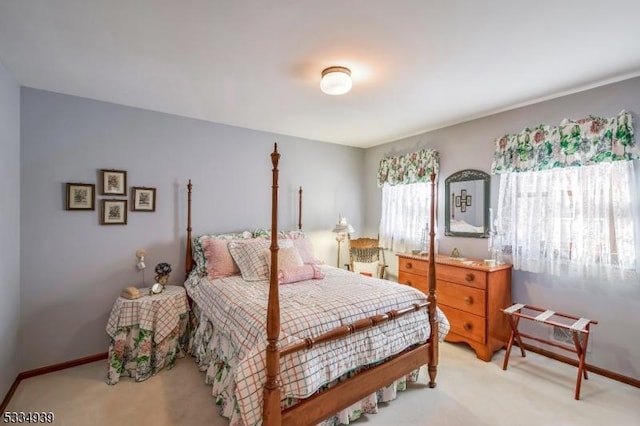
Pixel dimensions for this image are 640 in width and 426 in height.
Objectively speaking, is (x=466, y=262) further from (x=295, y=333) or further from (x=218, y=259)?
(x=218, y=259)

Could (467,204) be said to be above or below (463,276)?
above

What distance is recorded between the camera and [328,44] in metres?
1.86

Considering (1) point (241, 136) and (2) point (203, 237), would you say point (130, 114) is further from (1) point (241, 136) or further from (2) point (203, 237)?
(2) point (203, 237)

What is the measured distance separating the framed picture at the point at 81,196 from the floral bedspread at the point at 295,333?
1270 millimetres

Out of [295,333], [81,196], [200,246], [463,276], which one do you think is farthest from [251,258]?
[463,276]

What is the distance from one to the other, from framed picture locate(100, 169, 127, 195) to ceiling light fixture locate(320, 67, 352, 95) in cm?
212

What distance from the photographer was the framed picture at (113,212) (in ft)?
9.17

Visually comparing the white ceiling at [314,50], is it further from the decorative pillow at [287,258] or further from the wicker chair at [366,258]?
the wicker chair at [366,258]

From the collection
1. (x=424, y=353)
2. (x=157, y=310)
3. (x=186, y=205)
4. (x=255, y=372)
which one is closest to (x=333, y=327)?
(x=255, y=372)

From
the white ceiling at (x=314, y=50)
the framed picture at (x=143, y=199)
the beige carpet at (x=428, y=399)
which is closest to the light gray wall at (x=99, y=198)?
the framed picture at (x=143, y=199)

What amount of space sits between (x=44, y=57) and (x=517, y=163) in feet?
12.9

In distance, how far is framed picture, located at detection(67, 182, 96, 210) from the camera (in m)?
2.64

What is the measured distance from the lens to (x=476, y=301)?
9.29ft

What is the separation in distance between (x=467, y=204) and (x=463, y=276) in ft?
2.97
